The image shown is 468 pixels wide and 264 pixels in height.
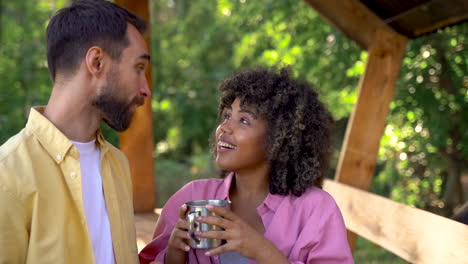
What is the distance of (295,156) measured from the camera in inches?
103

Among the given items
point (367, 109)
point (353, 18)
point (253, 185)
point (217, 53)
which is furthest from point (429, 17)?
point (217, 53)

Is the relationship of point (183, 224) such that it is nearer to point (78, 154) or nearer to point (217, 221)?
point (217, 221)

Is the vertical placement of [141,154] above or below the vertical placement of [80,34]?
below

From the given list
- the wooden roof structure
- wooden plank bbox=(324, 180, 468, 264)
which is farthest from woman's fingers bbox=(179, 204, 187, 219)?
the wooden roof structure

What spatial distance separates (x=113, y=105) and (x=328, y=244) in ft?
3.08

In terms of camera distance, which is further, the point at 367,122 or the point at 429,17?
the point at 367,122

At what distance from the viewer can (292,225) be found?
2391mm

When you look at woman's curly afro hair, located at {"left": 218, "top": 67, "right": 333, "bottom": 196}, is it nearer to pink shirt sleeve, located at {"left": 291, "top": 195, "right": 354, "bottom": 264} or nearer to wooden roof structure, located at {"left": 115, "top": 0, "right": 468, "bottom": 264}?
pink shirt sleeve, located at {"left": 291, "top": 195, "right": 354, "bottom": 264}

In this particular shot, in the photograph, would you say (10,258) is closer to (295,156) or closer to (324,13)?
(295,156)

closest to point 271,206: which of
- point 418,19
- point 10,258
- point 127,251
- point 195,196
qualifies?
point 195,196

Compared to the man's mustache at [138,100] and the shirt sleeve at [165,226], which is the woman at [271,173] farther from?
the man's mustache at [138,100]

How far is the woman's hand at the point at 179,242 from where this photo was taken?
2.17 metres

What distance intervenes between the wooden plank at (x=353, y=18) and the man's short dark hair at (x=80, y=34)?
2.55 meters

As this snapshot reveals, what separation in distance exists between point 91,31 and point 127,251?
0.81 metres
